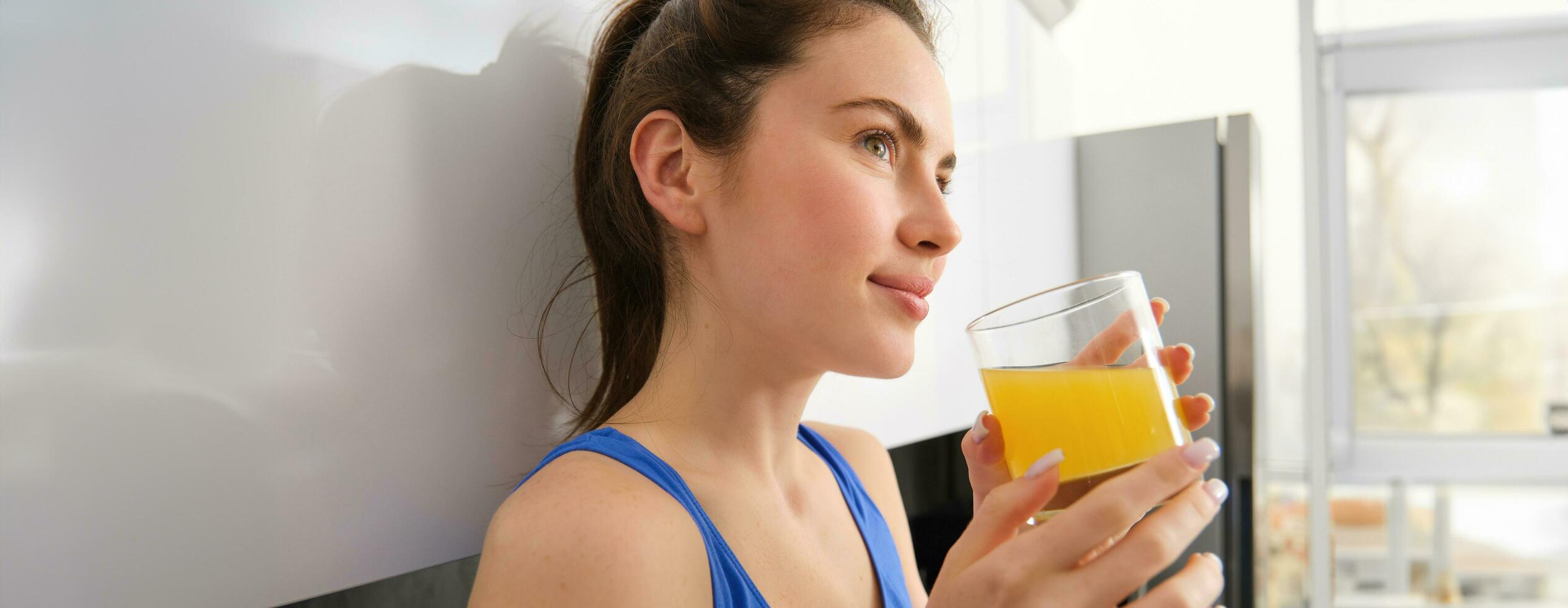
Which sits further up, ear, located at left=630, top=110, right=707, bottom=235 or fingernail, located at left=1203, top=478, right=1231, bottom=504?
ear, located at left=630, top=110, right=707, bottom=235

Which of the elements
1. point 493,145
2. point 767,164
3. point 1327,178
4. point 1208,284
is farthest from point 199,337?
point 1327,178

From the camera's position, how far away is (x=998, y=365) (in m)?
0.62

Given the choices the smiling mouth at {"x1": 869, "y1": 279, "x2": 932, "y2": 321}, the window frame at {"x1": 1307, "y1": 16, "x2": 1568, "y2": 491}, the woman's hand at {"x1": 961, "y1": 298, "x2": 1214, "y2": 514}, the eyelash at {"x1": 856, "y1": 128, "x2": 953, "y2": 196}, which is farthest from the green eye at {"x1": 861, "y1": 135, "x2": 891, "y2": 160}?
the window frame at {"x1": 1307, "y1": 16, "x2": 1568, "y2": 491}

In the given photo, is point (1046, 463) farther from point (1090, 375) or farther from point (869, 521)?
point (869, 521)

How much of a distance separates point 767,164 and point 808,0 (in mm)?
155

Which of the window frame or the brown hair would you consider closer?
the brown hair

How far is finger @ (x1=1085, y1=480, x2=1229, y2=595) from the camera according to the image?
53cm

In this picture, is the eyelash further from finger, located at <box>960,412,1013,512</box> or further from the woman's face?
finger, located at <box>960,412,1013,512</box>

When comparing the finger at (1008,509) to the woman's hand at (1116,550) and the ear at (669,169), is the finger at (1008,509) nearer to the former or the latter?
the woman's hand at (1116,550)

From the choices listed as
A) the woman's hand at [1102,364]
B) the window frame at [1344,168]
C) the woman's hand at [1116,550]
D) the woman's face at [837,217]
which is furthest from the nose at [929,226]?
the window frame at [1344,168]

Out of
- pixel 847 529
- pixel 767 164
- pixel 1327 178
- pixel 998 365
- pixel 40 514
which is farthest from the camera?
pixel 1327 178

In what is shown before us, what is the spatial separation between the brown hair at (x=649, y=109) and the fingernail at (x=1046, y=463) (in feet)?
1.07

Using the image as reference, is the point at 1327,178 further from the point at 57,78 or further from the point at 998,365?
the point at 57,78

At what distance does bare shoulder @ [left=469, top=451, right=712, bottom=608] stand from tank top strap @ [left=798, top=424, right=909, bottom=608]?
0.29 meters
